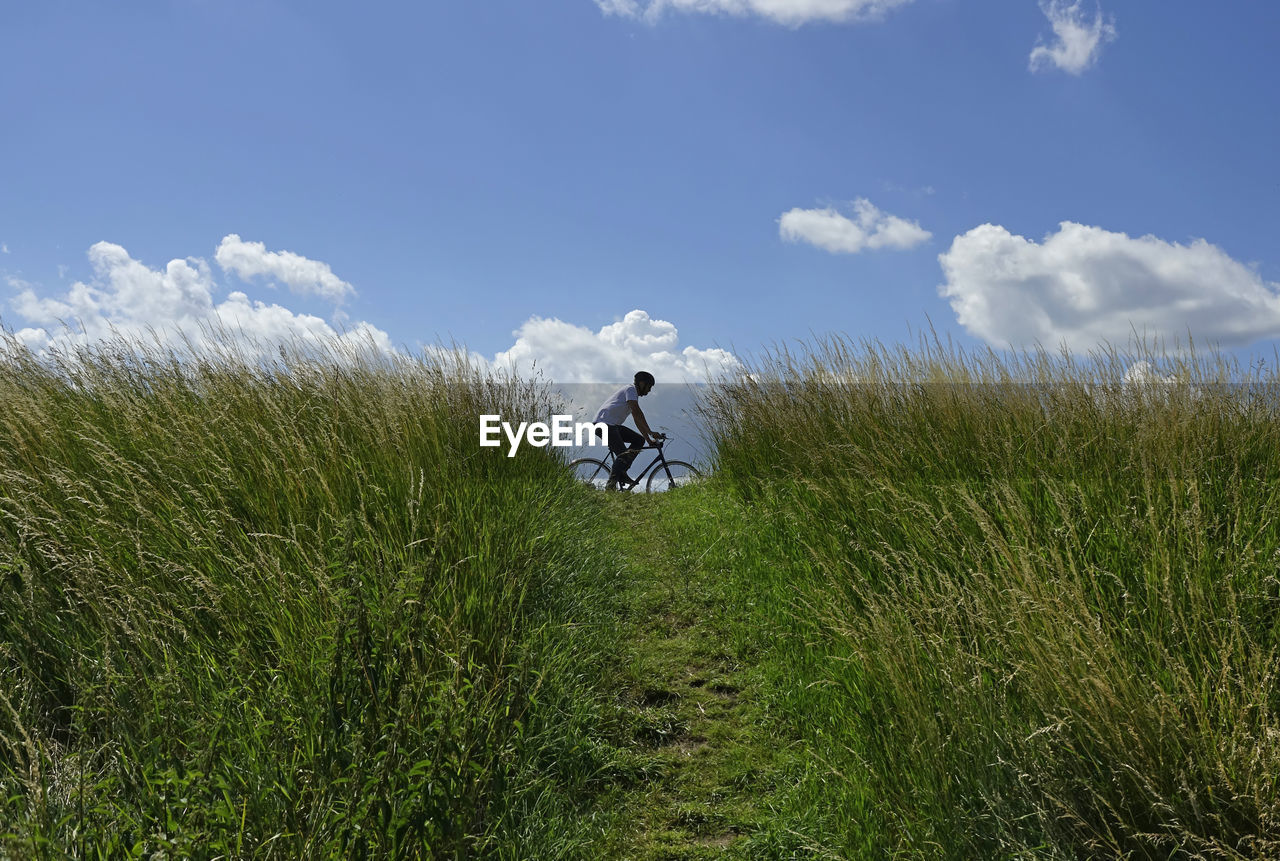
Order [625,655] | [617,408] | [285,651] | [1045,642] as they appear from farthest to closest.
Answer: [617,408], [625,655], [285,651], [1045,642]

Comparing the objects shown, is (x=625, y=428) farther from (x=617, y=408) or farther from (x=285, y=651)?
(x=285, y=651)

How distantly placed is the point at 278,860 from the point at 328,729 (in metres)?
0.42

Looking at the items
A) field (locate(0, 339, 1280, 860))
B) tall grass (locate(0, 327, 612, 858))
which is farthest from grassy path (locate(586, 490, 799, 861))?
tall grass (locate(0, 327, 612, 858))

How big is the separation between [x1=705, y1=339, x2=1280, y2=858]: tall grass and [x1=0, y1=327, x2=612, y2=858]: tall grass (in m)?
1.10

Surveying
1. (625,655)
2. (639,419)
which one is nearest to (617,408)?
(639,419)

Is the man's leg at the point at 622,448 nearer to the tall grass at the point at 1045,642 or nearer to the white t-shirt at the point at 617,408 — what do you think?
the white t-shirt at the point at 617,408

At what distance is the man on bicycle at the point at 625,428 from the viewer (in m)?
10.1

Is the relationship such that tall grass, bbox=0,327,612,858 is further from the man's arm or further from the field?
the man's arm

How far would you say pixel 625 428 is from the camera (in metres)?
10.3

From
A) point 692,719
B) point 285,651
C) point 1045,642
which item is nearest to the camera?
point 1045,642

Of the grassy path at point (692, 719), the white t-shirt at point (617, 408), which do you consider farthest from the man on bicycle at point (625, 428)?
the grassy path at point (692, 719)

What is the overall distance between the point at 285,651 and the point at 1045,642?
2.58 meters

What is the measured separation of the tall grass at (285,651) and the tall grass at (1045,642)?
3.61 ft

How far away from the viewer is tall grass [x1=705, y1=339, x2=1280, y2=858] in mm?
2111
